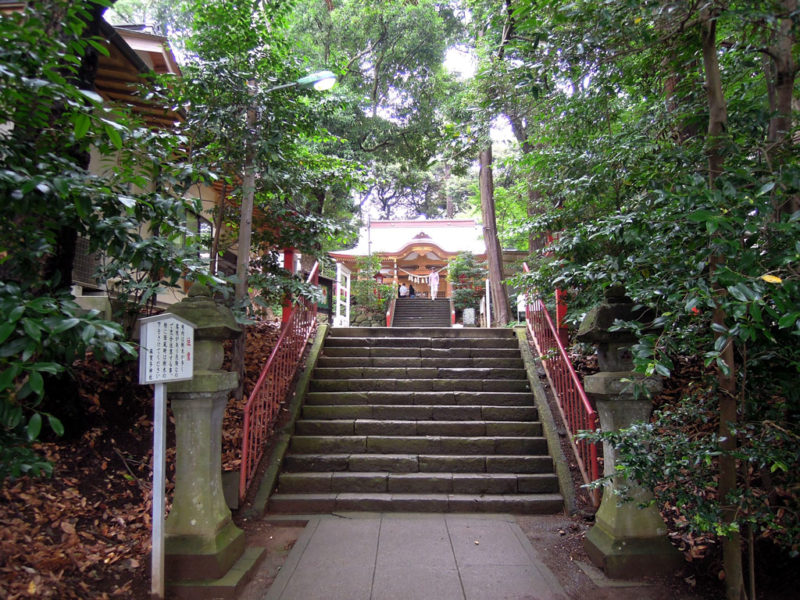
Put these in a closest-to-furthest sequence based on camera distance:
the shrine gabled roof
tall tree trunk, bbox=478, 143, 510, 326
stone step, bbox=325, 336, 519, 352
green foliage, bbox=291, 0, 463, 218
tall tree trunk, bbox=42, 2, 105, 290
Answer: tall tree trunk, bbox=42, 2, 105, 290
stone step, bbox=325, 336, 519, 352
tall tree trunk, bbox=478, 143, 510, 326
green foliage, bbox=291, 0, 463, 218
the shrine gabled roof

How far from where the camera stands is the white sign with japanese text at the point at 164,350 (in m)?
2.85

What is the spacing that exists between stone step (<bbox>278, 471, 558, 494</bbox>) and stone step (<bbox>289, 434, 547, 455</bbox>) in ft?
1.43

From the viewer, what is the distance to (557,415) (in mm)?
5496

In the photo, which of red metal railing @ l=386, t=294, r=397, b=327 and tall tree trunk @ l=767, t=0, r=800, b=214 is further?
red metal railing @ l=386, t=294, r=397, b=327

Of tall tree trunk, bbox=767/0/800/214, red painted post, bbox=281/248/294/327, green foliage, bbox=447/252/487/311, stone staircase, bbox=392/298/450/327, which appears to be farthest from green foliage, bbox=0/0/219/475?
green foliage, bbox=447/252/487/311

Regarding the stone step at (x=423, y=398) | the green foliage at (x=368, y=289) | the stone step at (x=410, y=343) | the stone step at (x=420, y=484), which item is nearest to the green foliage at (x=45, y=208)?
the stone step at (x=420, y=484)

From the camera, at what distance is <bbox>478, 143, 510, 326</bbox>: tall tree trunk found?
1088 centimetres

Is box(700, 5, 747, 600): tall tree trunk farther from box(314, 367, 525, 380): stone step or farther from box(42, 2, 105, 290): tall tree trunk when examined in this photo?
box(42, 2, 105, 290): tall tree trunk

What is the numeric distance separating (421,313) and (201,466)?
13995 millimetres

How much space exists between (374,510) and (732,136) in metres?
4.14

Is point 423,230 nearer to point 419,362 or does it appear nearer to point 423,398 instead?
point 419,362

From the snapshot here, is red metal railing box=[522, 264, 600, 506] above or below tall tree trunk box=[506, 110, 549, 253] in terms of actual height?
below

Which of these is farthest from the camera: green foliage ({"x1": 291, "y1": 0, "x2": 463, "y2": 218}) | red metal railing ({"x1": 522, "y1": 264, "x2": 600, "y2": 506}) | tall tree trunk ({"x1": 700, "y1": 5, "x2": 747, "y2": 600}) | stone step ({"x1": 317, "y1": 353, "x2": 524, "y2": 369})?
green foliage ({"x1": 291, "y1": 0, "x2": 463, "y2": 218})

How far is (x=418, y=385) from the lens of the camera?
621 centimetres
